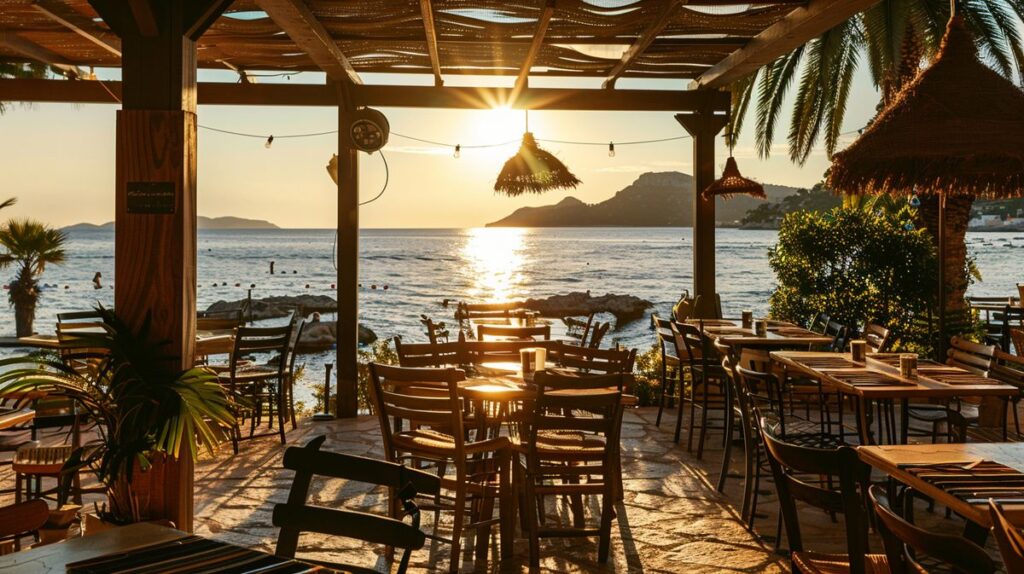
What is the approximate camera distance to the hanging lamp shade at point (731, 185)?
7.91 m

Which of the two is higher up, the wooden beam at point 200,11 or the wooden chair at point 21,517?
the wooden beam at point 200,11

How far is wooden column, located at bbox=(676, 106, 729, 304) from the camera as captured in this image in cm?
826

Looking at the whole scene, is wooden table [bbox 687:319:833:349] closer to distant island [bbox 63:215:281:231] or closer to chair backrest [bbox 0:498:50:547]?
chair backrest [bbox 0:498:50:547]

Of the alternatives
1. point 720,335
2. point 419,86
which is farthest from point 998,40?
point 419,86

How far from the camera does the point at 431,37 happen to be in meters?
6.13

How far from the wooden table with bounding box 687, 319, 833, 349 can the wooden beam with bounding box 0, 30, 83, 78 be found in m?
5.61

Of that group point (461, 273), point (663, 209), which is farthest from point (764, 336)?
point (663, 209)

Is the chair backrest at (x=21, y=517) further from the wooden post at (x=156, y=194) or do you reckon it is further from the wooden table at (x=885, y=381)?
the wooden table at (x=885, y=381)

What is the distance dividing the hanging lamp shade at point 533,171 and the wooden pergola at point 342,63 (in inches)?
22.1

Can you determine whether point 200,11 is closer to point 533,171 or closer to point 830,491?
point 830,491

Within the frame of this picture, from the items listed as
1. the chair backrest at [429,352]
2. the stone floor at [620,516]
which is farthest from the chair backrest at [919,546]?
the chair backrest at [429,352]

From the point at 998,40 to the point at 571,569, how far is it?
9.36 meters

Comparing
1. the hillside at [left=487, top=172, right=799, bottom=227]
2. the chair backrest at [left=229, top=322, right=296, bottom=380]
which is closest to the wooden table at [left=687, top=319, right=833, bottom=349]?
the chair backrest at [left=229, top=322, right=296, bottom=380]

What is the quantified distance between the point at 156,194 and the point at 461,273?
157 ft
